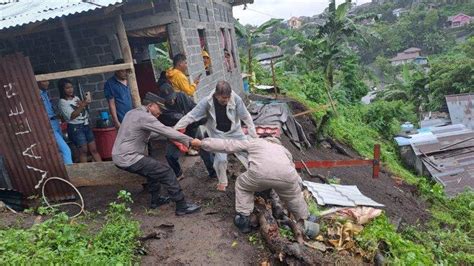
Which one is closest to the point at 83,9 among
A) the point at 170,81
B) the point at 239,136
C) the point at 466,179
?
the point at 170,81

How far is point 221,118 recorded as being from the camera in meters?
4.92

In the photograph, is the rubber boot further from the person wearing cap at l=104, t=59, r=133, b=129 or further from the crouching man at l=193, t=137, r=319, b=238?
the person wearing cap at l=104, t=59, r=133, b=129

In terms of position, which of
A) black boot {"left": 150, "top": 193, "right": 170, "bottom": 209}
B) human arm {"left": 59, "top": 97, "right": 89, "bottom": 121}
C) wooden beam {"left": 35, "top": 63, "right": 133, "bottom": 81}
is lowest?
black boot {"left": 150, "top": 193, "right": 170, "bottom": 209}

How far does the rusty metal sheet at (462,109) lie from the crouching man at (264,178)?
13.9 m

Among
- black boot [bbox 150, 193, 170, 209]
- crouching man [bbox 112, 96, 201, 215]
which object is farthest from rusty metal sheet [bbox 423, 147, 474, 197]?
crouching man [bbox 112, 96, 201, 215]

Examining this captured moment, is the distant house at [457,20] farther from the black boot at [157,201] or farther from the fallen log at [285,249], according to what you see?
the black boot at [157,201]

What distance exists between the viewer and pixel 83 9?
15.3 ft

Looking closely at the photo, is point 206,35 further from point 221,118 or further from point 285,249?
point 285,249

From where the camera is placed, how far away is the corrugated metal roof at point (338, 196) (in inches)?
213

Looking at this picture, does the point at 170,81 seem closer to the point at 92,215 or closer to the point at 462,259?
the point at 92,215

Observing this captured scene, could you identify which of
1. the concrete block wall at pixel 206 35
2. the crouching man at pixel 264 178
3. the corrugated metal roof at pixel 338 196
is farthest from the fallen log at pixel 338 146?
the crouching man at pixel 264 178

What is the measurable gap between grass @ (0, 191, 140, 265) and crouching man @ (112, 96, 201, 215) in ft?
1.38

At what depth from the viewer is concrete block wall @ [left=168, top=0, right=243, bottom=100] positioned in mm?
7031

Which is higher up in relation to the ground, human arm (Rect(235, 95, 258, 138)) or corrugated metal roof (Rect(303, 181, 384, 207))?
human arm (Rect(235, 95, 258, 138))
